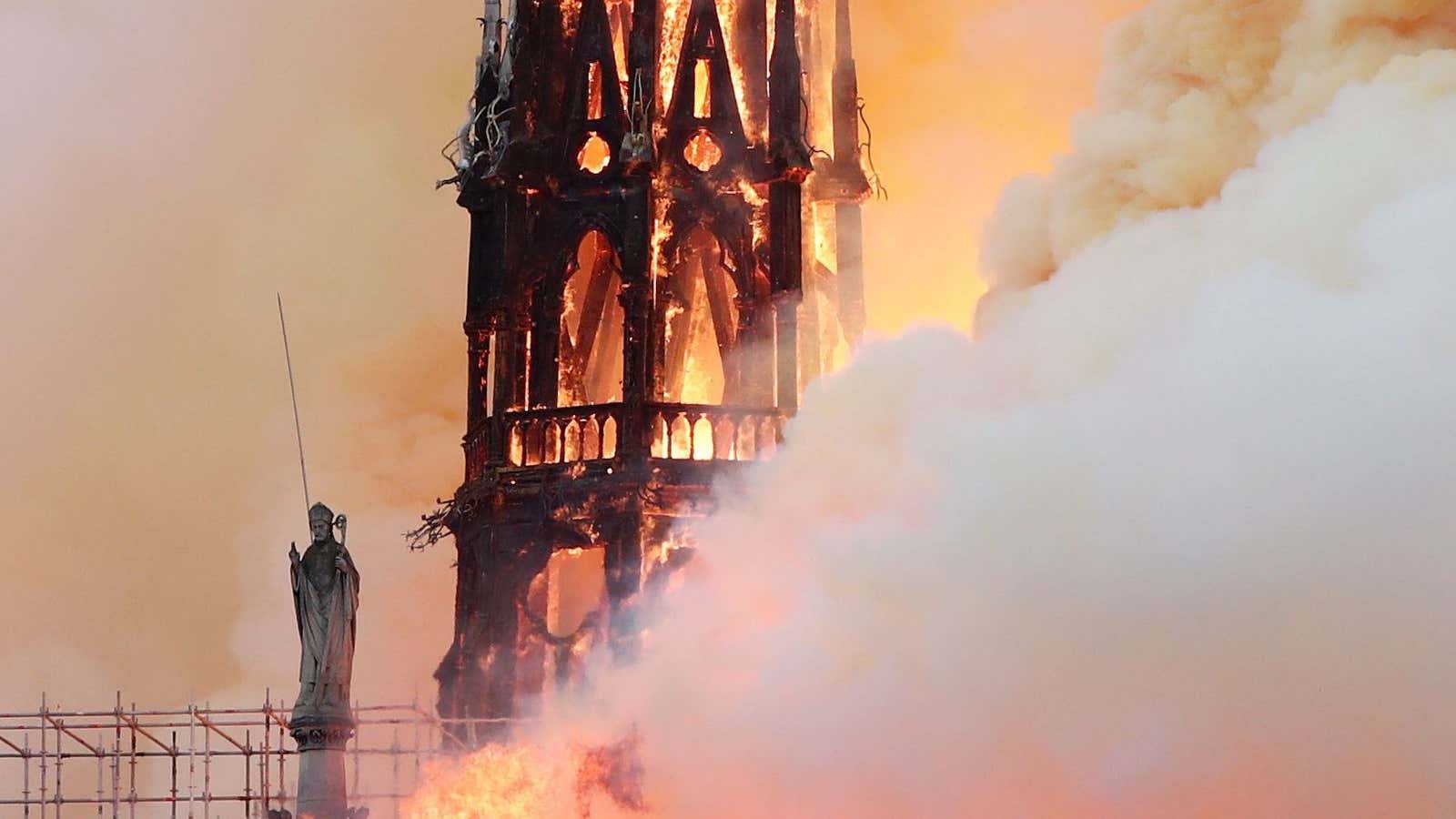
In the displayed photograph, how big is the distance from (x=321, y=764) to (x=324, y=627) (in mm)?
1866

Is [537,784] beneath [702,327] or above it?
beneath

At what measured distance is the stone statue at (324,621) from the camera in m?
46.5

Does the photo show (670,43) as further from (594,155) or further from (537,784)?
(537,784)

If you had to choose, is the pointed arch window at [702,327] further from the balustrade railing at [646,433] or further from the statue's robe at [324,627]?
the statue's robe at [324,627]

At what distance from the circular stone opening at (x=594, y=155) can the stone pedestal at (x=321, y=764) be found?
458 inches

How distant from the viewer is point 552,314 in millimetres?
54344

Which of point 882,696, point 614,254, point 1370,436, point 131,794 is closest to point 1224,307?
point 1370,436

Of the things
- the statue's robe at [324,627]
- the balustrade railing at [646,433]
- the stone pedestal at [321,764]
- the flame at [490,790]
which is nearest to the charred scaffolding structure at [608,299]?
the balustrade railing at [646,433]

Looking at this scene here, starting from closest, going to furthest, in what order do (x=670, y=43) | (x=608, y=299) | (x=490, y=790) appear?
1. (x=490, y=790)
2. (x=670, y=43)
3. (x=608, y=299)

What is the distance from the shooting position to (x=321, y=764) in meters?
46.2

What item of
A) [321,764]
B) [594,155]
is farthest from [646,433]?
[321,764]

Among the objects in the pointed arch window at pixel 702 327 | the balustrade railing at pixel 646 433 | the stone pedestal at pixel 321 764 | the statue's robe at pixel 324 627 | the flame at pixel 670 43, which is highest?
the flame at pixel 670 43

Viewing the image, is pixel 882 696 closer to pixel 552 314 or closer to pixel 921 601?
pixel 921 601

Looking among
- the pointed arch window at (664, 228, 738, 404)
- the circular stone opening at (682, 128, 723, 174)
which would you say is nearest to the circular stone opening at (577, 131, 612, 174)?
the circular stone opening at (682, 128, 723, 174)
